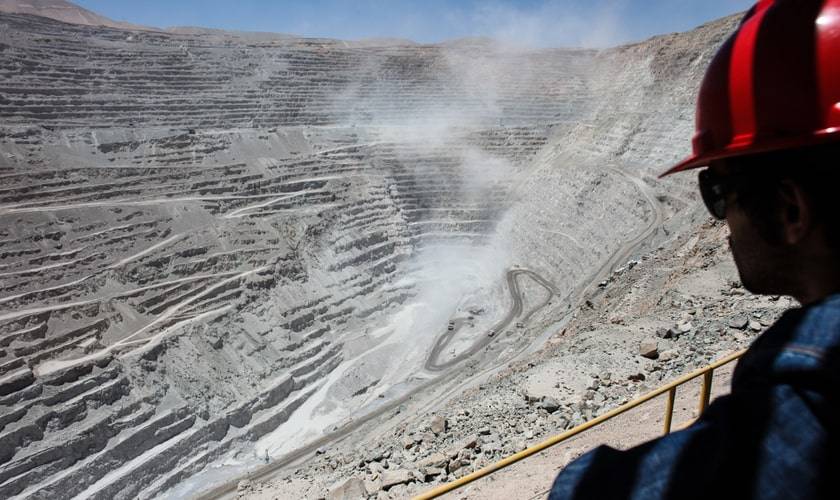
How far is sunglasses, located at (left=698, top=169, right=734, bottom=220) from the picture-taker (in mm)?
1256

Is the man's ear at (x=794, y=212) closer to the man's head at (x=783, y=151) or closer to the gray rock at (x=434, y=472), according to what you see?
the man's head at (x=783, y=151)

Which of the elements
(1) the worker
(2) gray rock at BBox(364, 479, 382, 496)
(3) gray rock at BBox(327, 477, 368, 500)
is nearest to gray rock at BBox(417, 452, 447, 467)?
(2) gray rock at BBox(364, 479, 382, 496)

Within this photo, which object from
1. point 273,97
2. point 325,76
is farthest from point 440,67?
point 273,97

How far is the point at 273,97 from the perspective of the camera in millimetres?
32188

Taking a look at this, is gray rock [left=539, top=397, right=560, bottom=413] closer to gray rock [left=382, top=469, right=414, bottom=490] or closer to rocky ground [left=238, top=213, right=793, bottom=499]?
rocky ground [left=238, top=213, right=793, bottom=499]

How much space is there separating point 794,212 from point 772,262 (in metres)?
0.12

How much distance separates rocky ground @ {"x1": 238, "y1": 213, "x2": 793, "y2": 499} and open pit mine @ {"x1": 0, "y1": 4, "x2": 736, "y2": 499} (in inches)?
245

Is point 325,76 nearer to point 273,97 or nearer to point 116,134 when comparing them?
point 273,97

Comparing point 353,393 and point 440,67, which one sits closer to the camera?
point 353,393

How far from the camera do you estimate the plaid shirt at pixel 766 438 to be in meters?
0.78

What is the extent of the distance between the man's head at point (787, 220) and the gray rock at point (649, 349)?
8.48 meters

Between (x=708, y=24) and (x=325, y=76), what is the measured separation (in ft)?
75.5

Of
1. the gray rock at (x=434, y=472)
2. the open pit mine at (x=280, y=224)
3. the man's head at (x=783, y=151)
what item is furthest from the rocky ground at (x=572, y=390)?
the open pit mine at (x=280, y=224)

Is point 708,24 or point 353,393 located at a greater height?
point 708,24
